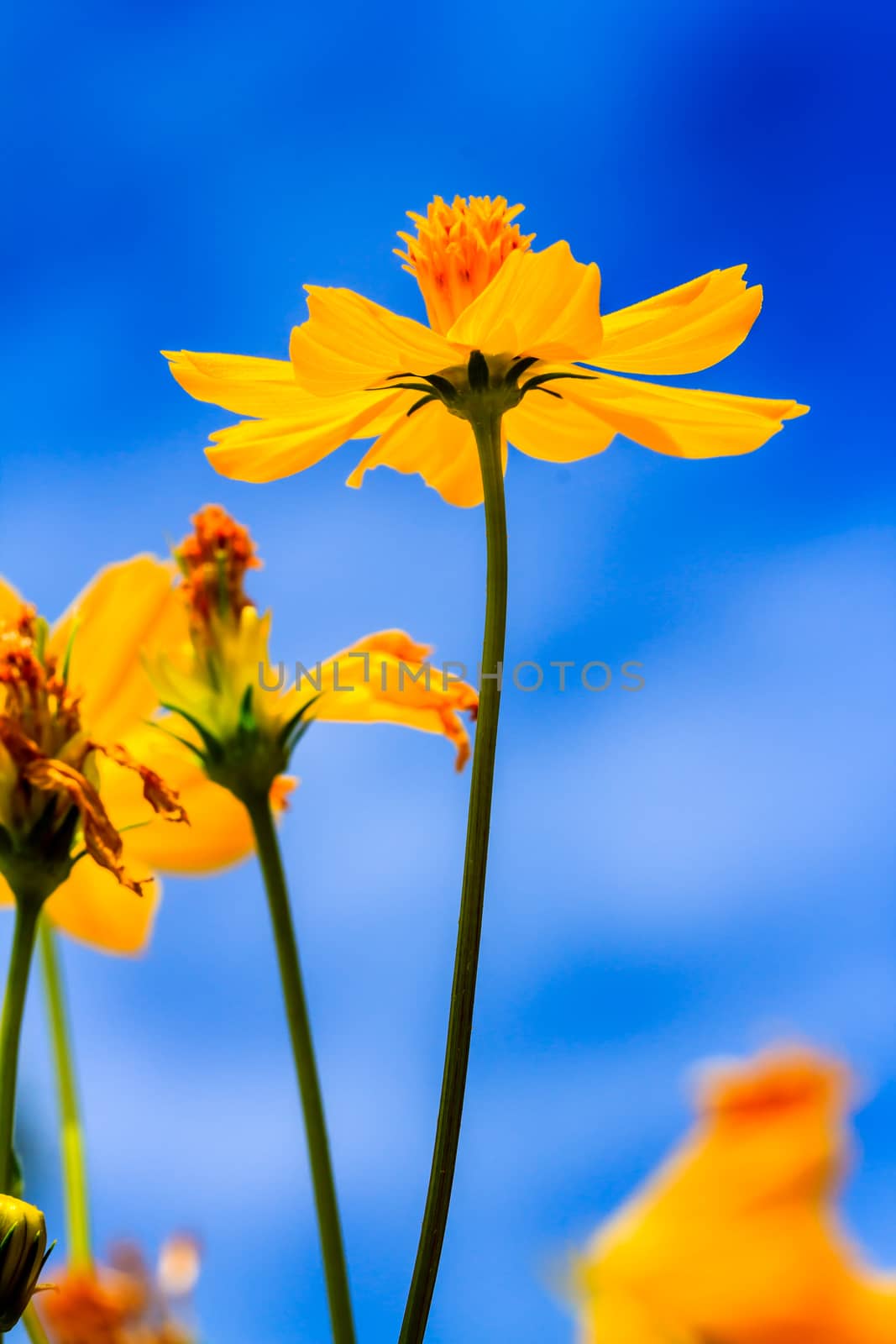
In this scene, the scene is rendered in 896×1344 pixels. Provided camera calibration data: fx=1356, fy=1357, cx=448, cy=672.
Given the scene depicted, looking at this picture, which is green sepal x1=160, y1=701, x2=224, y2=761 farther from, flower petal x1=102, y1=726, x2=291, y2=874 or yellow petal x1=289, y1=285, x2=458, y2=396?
yellow petal x1=289, y1=285, x2=458, y2=396

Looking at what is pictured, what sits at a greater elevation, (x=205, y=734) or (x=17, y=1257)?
(x=205, y=734)

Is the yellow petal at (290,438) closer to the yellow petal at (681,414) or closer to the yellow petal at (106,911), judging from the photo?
the yellow petal at (681,414)

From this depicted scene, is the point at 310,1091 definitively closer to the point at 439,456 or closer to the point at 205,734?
the point at 205,734

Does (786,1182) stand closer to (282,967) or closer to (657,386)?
(282,967)

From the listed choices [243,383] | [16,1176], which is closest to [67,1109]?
[16,1176]

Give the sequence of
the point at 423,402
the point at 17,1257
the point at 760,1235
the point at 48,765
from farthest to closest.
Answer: the point at 423,402
the point at 48,765
the point at 17,1257
the point at 760,1235
